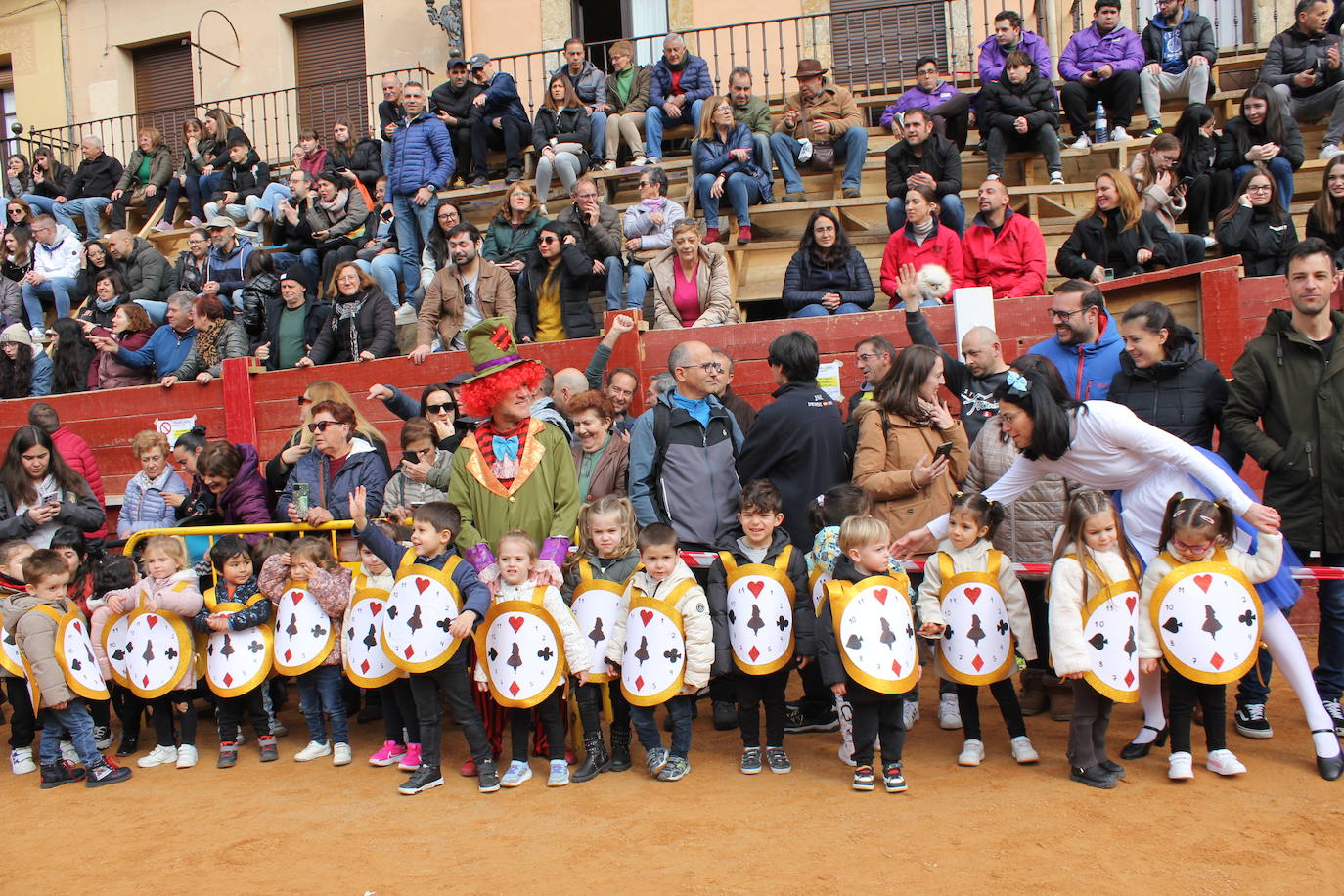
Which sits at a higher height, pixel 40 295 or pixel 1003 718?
pixel 40 295

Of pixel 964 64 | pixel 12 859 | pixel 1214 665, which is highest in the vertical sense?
pixel 964 64

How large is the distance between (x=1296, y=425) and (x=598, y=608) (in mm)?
3474

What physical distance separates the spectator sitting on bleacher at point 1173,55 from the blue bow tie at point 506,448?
8.25 meters

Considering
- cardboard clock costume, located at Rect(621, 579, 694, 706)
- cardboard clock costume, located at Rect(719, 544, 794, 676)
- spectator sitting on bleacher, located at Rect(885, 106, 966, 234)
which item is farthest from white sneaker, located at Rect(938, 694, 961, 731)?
spectator sitting on bleacher, located at Rect(885, 106, 966, 234)

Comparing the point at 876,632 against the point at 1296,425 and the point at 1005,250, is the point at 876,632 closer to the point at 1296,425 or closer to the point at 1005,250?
the point at 1296,425

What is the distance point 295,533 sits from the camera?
7363mm

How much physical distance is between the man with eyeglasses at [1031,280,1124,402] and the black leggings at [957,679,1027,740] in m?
1.80

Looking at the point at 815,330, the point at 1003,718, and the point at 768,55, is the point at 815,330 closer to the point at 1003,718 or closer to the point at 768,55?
the point at 1003,718

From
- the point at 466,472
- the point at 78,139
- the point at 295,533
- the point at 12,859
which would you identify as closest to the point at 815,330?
the point at 466,472

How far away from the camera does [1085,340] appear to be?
645 centimetres

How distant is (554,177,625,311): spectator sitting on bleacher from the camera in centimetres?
959

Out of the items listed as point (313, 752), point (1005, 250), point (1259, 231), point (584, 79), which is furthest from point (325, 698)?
point (584, 79)

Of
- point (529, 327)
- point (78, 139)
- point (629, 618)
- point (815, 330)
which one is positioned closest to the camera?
point (629, 618)

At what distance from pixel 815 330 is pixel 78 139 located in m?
15.5
